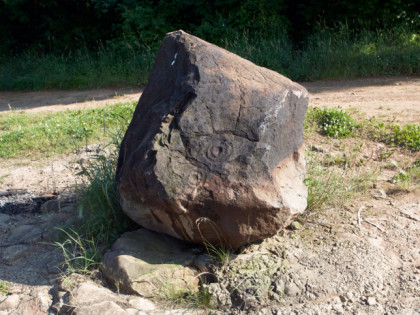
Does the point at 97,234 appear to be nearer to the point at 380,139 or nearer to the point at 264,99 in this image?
the point at 264,99

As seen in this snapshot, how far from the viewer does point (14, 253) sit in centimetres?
363

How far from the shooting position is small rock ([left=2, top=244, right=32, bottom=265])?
142 inches

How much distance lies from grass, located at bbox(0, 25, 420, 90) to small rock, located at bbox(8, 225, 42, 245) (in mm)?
5945

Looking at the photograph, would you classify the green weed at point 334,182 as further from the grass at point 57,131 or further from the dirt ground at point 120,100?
the grass at point 57,131

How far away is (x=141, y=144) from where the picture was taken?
3.13m

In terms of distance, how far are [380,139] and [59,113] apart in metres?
4.87

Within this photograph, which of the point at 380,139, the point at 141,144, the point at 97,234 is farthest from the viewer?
the point at 380,139

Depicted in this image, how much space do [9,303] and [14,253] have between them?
1.98 feet

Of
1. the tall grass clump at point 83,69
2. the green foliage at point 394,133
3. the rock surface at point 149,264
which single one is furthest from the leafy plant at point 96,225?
the tall grass clump at point 83,69

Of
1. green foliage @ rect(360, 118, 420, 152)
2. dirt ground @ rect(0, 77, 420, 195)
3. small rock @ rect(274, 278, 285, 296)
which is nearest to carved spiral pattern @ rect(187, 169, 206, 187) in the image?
small rock @ rect(274, 278, 285, 296)

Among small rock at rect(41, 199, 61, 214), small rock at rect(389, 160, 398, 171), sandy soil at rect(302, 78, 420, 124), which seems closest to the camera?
small rock at rect(41, 199, 61, 214)

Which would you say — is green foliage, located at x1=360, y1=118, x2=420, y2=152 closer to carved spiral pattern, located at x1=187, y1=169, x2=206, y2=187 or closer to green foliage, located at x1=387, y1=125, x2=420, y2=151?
green foliage, located at x1=387, y1=125, x2=420, y2=151

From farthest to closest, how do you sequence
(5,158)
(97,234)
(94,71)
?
(94,71), (5,158), (97,234)

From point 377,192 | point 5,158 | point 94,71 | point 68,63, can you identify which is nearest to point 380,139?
point 377,192
